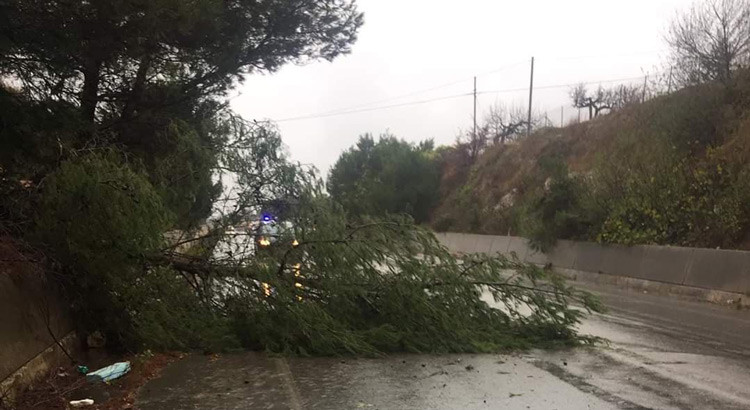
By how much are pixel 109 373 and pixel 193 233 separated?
291 cm

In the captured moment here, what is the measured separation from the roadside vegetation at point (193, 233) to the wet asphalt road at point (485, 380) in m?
0.57

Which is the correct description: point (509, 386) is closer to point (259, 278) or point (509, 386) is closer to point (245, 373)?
point (245, 373)

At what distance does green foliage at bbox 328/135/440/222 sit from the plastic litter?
30.0 meters

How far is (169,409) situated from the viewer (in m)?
5.46

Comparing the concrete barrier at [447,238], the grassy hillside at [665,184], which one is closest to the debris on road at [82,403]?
the grassy hillside at [665,184]

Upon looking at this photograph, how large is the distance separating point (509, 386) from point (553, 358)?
1.65 m

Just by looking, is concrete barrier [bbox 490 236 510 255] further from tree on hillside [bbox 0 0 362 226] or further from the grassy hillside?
tree on hillside [bbox 0 0 362 226]

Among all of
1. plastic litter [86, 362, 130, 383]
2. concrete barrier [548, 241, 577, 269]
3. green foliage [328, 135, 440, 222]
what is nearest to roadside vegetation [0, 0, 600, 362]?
plastic litter [86, 362, 130, 383]

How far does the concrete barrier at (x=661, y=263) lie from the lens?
45.4ft

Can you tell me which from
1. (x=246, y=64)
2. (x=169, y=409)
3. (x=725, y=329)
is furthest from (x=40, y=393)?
(x=725, y=329)

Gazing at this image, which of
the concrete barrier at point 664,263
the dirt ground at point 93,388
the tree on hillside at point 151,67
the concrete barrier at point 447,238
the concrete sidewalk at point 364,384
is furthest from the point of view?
the concrete barrier at point 447,238

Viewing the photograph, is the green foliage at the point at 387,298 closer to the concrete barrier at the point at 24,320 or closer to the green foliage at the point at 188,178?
the green foliage at the point at 188,178

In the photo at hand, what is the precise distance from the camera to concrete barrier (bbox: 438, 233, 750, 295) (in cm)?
1384

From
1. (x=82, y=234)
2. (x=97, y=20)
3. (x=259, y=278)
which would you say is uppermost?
(x=97, y=20)
